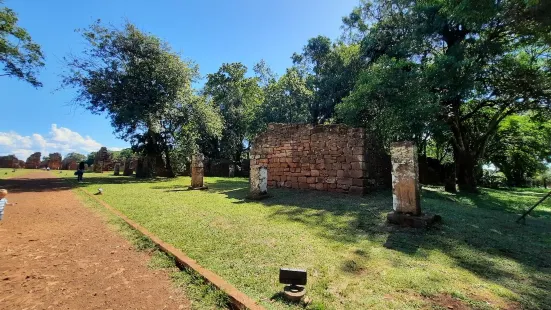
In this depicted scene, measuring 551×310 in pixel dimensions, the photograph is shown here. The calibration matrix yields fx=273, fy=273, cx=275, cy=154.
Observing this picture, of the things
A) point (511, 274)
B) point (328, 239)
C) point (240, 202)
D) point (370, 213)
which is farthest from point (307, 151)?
point (511, 274)

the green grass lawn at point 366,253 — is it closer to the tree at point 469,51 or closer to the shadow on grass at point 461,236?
the shadow on grass at point 461,236

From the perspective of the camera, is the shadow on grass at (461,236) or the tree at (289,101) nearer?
the shadow on grass at (461,236)

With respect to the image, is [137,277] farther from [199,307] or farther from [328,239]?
[328,239]

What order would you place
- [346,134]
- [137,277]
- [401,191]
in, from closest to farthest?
[137,277] → [401,191] → [346,134]

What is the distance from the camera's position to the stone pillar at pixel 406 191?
5.51m

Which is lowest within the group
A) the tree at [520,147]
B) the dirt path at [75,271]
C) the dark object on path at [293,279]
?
the dirt path at [75,271]

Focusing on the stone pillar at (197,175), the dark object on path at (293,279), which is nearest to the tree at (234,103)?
the stone pillar at (197,175)

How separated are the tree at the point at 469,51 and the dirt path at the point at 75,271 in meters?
10.6

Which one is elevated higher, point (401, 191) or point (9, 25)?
point (9, 25)

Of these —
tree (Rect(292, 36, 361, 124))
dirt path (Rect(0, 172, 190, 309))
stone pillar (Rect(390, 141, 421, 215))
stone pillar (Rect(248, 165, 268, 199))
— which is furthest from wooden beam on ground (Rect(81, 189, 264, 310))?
tree (Rect(292, 36, 361, 124))

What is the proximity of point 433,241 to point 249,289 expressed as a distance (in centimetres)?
347

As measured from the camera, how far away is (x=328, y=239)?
15.7ft

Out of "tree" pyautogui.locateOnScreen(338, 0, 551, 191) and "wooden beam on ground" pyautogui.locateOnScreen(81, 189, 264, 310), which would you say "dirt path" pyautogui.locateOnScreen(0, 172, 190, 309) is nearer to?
"wooden beam on ground" pyautogui.locateOnScreen(81, 189, 264, 310)

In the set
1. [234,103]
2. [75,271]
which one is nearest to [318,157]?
[75,271]
